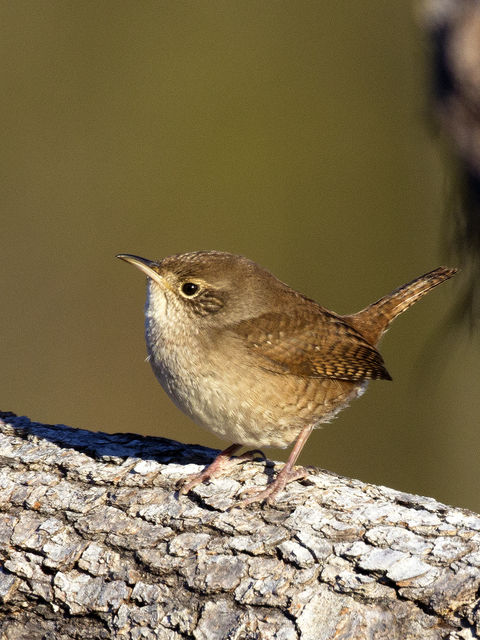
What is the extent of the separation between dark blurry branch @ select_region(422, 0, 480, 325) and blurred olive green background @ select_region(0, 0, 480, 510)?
310 centimetres

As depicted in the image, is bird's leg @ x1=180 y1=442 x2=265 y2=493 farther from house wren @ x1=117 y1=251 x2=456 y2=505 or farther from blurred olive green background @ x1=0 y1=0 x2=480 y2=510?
blurred olive green background @ x1=0 y1=0 x2=480 y2=510

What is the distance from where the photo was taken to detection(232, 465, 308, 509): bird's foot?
231 centimetres

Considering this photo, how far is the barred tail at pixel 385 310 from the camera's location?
131 inches

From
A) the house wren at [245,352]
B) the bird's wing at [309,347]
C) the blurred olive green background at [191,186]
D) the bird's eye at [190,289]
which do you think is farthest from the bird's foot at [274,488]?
the blurred olive green background at [191,186]

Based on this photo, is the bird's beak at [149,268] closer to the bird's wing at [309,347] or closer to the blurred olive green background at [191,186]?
the bird's wing at [309,347]

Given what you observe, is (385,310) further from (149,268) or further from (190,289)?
(149,268)

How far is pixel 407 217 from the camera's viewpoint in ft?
19.3

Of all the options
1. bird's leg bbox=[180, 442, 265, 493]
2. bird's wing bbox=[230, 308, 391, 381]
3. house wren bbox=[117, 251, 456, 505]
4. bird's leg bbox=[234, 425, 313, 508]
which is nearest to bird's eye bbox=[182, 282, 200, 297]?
house wren bbox=[117, 251, 456, 505]

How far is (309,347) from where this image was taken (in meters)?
2.97

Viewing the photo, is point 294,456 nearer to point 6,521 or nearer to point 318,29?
point 6,521

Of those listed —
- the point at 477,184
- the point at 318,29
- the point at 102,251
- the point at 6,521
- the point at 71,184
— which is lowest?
the point at 6,521

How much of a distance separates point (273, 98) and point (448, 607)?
5167 millimetres

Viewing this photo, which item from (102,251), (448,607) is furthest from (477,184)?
(102,251)

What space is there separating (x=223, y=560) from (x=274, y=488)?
32cm
